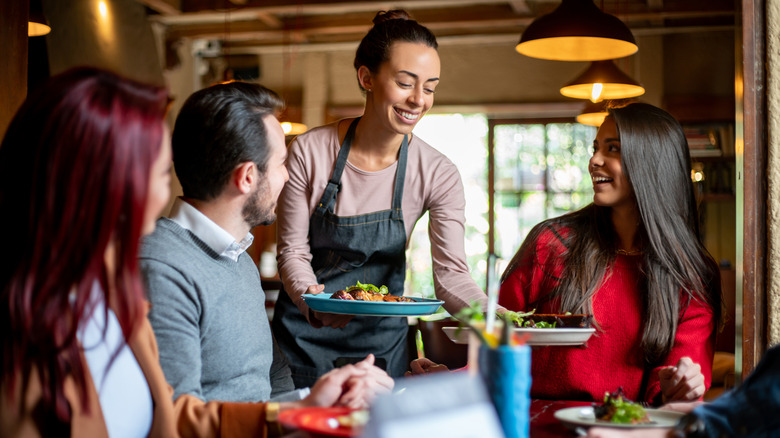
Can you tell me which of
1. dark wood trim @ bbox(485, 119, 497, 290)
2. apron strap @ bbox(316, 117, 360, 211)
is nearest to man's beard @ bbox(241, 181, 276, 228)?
apron strap @ bbox(316, 117, 360, 211)

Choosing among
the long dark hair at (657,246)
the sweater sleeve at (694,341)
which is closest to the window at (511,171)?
the long dark hair at (657,246)

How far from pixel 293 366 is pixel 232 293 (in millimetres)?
1025

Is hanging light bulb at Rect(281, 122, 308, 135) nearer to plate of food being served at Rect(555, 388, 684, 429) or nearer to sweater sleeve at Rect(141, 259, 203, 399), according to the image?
sweater sleeve at Rect(141, 259, 203, 399)

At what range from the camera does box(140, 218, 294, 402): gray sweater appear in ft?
4.88

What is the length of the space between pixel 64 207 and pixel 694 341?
5.96 feet

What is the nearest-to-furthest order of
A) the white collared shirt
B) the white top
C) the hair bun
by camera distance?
the white top < the white collared shirt < the hair bun

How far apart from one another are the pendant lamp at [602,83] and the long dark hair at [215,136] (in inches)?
121

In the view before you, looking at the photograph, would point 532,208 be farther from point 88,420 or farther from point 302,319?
point 88,420

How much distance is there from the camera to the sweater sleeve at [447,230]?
2619 mm

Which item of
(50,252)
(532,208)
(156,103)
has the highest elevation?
(156,103)

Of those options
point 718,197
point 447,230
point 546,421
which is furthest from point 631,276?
point 718,197

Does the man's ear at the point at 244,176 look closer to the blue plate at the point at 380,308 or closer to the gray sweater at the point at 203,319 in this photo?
the gray sweater at the point at 203,319

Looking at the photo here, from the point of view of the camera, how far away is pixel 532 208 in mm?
8242

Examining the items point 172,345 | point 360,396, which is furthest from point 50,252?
point 360,396
